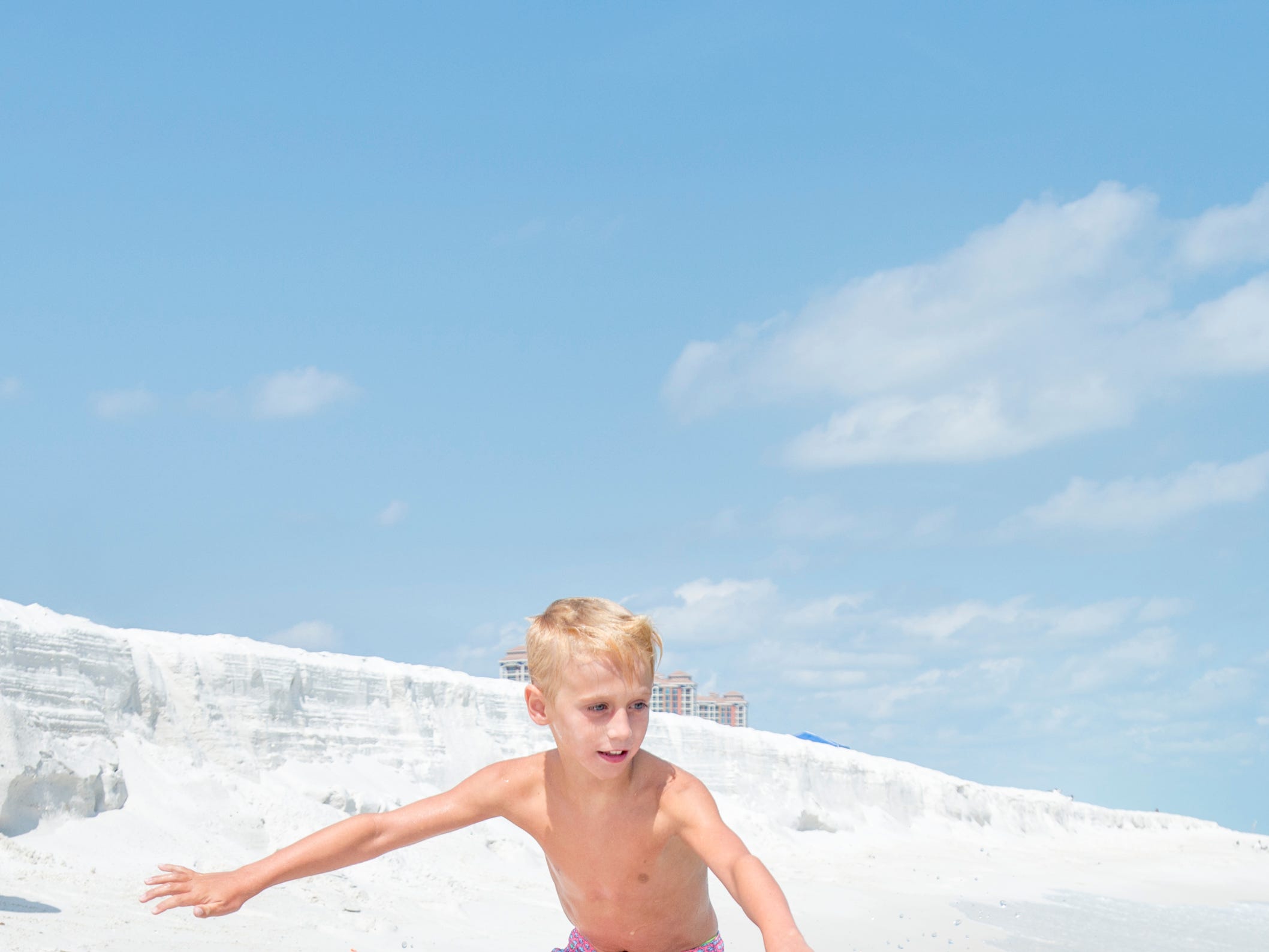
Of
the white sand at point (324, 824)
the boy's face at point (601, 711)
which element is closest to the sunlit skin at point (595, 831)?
the boy's face at point (601, 711)

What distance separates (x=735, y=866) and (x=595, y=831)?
46cm

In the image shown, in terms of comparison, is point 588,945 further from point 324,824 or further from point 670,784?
point 324,824

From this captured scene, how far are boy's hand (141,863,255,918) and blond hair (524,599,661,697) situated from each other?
0.79 meters

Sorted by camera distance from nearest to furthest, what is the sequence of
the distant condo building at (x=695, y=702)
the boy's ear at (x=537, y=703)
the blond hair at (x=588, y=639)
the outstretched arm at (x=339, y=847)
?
the blond hair at (x=588, y=639), the outstretched arm at (x=339, y=847), the boy's ear at (x=537, y=703), the distant condo building at (x=695, y=702)

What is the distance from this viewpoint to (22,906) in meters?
7.46

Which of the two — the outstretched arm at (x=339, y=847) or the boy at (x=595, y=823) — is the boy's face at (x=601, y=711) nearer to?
the boy at (x=595, y=823)

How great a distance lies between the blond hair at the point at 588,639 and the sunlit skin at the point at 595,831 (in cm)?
2

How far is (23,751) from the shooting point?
9750 millimetres

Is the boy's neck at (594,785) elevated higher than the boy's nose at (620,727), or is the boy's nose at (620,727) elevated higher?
the boy's nose at (620,727)

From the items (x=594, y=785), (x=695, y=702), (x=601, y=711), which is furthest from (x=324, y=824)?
(x=695, y=702)

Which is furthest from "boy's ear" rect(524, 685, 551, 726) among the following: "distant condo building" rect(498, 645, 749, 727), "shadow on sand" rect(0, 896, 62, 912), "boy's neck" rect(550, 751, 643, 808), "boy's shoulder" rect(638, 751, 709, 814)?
"distant condo building" rect(498, 645, 749, 727)

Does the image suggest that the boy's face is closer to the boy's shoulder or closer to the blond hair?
the blond hair

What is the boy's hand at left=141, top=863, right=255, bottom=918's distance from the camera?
99.6 inches

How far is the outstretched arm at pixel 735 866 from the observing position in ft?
7.18
